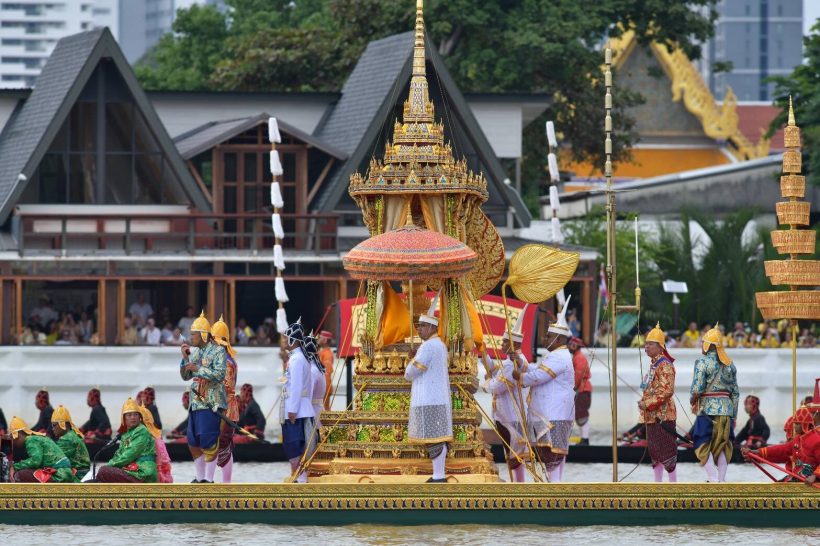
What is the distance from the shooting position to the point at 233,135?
45.6 meters

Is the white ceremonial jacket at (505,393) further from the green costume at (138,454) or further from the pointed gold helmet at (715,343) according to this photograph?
the green costume at (138,454)

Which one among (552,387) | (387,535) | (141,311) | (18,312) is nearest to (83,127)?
(141,311)

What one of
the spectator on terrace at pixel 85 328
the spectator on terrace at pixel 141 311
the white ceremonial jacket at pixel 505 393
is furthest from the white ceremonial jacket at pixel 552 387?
the spectator on terrace at pixel 85 328

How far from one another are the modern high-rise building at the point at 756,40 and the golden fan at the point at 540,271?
6441 inches

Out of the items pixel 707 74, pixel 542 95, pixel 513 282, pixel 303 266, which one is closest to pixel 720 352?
pixel 513 282

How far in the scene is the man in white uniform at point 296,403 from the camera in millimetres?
25953

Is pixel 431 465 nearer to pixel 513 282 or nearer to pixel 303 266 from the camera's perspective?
pixel 513 282

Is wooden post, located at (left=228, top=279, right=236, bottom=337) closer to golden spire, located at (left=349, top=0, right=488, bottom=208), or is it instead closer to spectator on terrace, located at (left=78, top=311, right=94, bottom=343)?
spectator on terrace, located at (left=78, top=311, right=94, bottom=343)

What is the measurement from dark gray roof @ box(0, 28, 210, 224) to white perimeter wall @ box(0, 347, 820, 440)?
667 centimetres

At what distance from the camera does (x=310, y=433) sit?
2588 cm

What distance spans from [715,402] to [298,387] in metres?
4.74

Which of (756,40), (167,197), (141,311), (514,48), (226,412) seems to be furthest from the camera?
(756,40)

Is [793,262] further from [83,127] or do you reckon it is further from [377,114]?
[83,127]

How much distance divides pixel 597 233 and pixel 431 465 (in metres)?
27.1
